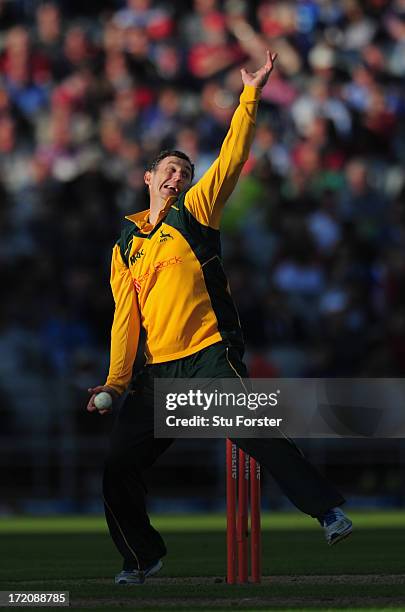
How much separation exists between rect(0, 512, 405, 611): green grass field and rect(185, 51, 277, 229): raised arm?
1923 mm

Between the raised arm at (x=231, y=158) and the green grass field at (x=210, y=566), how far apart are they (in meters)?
1.92

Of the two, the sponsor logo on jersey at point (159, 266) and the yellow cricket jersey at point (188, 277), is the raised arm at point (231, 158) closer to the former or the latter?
the yellow cricket jersey at point (188, 277)

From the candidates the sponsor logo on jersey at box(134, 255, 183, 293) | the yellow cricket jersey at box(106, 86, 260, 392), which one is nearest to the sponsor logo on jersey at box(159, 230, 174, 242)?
the yellow cricket jersey at box(106, 86, 260, 392)

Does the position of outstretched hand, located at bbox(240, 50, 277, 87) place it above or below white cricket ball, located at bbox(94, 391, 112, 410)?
above

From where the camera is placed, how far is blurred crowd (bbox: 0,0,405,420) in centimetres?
1608

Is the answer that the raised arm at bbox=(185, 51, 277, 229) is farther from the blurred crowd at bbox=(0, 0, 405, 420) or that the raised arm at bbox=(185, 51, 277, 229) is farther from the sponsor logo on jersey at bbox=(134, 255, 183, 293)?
the blurred crowd at bbox=(0, 0, 405, 420)

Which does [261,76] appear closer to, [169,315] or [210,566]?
[169,315]

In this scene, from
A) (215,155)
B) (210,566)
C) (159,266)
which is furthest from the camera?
(215,155)

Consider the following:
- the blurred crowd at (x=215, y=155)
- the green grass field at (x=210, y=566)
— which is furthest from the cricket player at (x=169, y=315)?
the blurred crowd at (x=215, y=155)

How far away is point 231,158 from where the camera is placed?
775cm

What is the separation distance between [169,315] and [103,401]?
0.56 meters

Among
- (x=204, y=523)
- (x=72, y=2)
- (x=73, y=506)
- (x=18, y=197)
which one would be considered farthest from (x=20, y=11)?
(x=204, y=523)

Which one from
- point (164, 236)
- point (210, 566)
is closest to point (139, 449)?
point (164, 236)

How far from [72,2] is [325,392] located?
7390 millimetres
